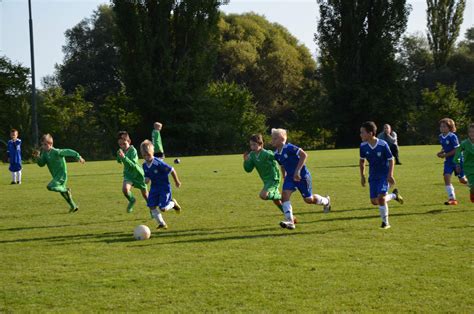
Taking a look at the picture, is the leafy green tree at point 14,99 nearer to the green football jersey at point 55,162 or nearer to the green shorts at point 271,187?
the green football jersey at point 55,162

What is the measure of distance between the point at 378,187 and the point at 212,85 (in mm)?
46434

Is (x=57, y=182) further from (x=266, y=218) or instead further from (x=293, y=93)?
(x=293, y=93)

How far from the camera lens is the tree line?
4803 cm

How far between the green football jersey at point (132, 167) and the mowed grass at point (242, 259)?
0.77 meters

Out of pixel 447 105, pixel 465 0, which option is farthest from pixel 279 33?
pixel 447 105

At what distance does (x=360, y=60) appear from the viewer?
5253 cm

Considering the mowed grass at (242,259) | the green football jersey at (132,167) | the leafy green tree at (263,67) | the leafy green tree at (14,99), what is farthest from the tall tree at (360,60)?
the green football jersey at (132,167)

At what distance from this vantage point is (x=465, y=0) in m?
62.0

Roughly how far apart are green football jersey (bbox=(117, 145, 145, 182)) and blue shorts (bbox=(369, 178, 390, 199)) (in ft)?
15.8

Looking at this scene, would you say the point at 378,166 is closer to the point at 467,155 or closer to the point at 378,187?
the point at 378,187

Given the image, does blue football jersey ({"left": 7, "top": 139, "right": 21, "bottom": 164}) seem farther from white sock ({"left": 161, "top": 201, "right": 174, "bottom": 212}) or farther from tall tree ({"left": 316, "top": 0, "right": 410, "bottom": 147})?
tall tree ({"left": 316, "top": 0, "right": 410, "bottom": 147})

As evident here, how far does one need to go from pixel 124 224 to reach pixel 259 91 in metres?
55.2

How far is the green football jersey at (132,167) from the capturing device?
12.8m

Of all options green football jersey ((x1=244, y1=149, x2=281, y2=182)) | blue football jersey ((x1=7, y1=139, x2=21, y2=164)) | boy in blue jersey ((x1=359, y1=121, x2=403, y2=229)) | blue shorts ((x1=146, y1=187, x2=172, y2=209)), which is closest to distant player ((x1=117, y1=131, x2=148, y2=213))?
blue shorts ((x1=146, y1=187, x2=172, y2=209))
